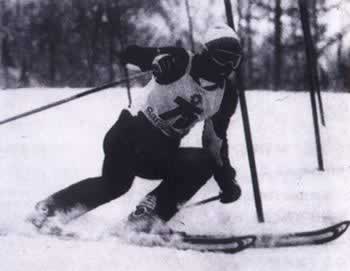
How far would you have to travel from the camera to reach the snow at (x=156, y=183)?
6.07ft

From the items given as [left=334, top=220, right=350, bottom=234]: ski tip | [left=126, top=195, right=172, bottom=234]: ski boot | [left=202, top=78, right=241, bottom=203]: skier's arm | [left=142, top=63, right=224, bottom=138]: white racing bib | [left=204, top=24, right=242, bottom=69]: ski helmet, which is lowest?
[left=334, top=220, right=350, bottom=234]: ski tip

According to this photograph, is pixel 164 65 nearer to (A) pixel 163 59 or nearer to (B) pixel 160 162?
(A) pixel 163 59

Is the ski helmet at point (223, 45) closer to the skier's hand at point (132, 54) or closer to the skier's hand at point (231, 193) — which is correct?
the skier's hand at point (132, 54)

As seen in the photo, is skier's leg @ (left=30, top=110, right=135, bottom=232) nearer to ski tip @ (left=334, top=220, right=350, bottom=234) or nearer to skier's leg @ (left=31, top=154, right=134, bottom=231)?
skier's leg @ (left=31, top=154, right=134, bottom=231)

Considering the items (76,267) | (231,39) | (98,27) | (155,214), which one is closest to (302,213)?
(155,214)

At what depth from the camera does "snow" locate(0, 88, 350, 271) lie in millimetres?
1850

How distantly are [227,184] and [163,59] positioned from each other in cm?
46

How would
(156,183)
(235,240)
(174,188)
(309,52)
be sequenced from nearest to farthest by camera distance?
(235,240), (174,188), (156,183), (309,52)

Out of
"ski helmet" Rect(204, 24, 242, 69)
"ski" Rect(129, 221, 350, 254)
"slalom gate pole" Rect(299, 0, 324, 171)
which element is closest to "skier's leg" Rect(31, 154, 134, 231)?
"ski" Rect(129, 221, 350, 254)

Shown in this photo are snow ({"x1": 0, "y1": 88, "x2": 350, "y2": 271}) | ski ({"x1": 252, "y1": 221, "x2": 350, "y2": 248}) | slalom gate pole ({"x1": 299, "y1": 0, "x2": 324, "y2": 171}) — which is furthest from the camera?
slalom gate pole ({"x1": 299, "y1": 0, "x2": 324, "y2": 171})

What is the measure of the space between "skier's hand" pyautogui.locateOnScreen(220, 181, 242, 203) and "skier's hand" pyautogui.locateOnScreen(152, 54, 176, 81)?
0.42 m

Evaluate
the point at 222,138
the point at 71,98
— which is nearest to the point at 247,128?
the point at 222,138

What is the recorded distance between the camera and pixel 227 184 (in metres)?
2.08

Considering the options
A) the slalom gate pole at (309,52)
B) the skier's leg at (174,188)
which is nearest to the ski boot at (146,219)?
the skier's leg at (174,188)
